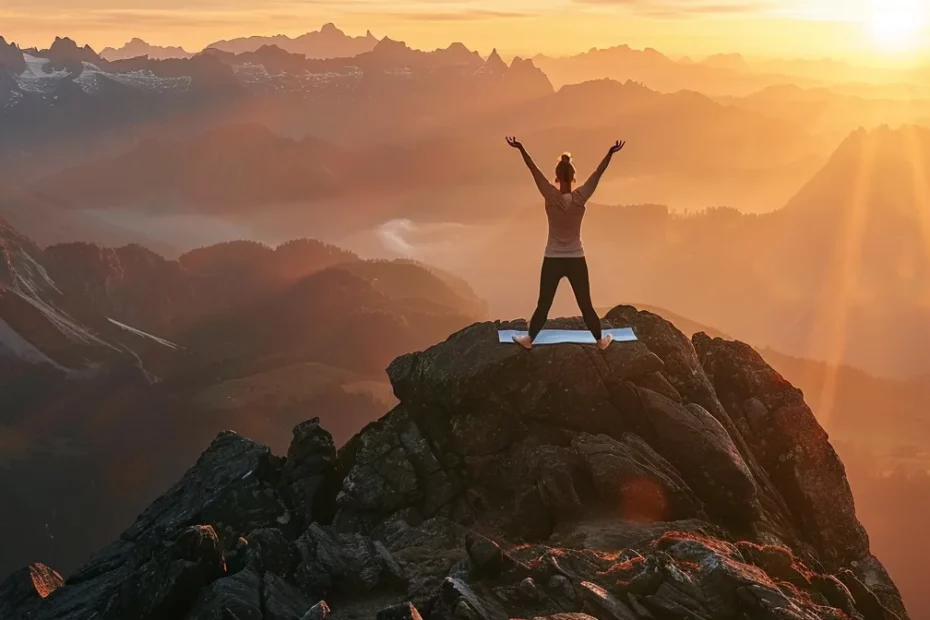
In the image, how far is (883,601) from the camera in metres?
30.1

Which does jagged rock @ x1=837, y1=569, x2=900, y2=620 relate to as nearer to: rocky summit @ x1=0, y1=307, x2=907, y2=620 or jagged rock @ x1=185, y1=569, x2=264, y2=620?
rocky summit @ x1=0, y1=307, x2=907, y2=620

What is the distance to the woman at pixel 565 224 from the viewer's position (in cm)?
2714

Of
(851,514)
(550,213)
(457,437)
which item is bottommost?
(851,514)

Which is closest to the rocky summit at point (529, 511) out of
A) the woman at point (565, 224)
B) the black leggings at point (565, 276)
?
the black leggings at point (565, 276)

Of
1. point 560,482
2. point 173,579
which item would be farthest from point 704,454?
point 173,579

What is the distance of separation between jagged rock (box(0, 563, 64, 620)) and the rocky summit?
132 millimetres

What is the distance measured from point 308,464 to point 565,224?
1739 centimetres

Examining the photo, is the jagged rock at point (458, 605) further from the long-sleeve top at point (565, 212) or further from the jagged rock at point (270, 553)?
the long-sleeve top at point (565, 212)

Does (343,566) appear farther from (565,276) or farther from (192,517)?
(192,517)

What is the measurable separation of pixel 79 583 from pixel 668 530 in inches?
1005

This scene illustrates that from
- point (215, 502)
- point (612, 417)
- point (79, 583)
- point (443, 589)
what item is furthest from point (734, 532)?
point (79, 583)

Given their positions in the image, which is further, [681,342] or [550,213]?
[681,342]

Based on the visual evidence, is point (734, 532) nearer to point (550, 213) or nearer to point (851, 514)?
point (851, 514)

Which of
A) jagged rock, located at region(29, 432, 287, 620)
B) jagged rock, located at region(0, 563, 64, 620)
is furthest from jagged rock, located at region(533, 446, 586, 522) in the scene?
jagged rock, located at region(0, 563, 64, 620)
